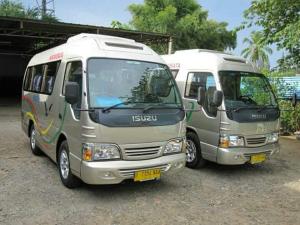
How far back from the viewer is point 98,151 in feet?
18.1

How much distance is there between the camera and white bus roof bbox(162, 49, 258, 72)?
7.65 metres

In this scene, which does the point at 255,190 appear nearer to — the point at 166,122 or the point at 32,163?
the point at 166,122

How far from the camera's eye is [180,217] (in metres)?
5.32

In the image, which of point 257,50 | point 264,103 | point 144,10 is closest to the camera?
point 264,103

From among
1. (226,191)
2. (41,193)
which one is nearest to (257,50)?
(226,191)

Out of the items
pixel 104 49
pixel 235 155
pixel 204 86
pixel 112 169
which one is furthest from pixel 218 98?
pixel 112 169

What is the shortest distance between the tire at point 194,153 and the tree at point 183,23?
21.0 meters

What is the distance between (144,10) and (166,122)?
90.6ft

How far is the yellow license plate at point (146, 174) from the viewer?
5.71 m

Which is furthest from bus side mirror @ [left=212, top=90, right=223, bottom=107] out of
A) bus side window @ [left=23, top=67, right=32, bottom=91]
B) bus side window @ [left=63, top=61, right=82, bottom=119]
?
bus side window @ [left=23, top=67, right=32, bottom=91]

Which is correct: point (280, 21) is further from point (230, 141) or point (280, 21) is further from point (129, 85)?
point (129, 85)

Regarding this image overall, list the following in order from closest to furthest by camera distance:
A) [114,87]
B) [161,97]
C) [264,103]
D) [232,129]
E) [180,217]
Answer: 1. [180,217]
2. [114,87]
3. [161,97]
4. [232,129]
5. [264,103]

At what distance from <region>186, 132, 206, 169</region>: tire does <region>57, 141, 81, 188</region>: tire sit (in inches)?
102

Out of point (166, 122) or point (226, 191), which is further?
point (226, 191)
